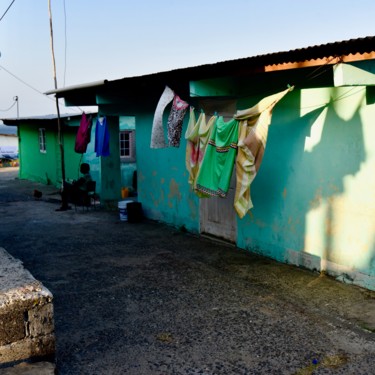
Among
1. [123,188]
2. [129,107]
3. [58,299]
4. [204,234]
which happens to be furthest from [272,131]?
[123,188]

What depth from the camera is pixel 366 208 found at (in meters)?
6.20

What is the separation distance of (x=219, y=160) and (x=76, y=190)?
7842mm

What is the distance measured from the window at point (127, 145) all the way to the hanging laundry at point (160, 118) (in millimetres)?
8032

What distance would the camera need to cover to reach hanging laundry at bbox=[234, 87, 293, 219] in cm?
643

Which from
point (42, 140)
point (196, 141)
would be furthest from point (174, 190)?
point (42, 140)

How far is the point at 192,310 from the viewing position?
5688mm

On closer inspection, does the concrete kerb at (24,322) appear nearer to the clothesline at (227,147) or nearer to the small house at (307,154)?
the clothesline at (227,147)

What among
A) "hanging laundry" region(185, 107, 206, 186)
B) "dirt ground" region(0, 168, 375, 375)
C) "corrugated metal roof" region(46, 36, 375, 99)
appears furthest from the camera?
"hanging laundry" region(185, 107, 206, 186)

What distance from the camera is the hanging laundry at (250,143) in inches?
253

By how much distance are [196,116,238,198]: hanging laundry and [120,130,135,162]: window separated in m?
8.73

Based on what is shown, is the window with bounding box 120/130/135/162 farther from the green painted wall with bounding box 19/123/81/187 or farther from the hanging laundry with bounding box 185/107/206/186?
the hanging laundry with bounding box 185/107/206/186

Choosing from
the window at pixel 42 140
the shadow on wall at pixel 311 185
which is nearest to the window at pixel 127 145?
the window at pixel 42 140

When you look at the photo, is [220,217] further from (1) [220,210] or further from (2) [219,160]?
(2) [219,160]

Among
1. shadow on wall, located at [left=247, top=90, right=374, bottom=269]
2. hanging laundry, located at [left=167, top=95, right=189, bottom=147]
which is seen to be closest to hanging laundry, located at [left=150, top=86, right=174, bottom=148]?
hanging laundry, located at [left=167, top=95, right=189, bottom=147]
